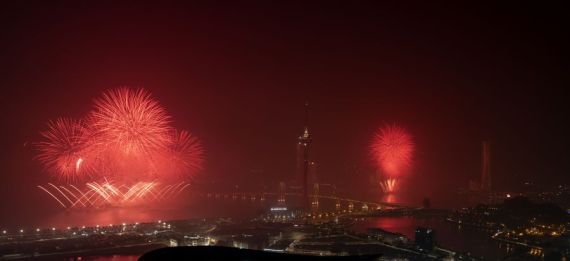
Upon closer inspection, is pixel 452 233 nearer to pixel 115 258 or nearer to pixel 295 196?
pixel 115 258

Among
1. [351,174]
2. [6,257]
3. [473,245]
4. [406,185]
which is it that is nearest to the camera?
[6,257]

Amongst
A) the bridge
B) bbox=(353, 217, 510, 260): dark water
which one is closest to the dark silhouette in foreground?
bbox=(353, 217, 510, 260): dark water

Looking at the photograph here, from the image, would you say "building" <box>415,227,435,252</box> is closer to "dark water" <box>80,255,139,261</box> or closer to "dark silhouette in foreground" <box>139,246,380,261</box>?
"dark water" <box>80,255,139,261</box>

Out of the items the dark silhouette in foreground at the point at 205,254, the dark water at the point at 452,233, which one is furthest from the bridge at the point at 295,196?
the dark silhouette in foreground at the point at 205,254

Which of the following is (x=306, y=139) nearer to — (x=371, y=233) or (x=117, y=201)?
(x=371, y=233)

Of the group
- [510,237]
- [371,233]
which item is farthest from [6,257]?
[510,237]

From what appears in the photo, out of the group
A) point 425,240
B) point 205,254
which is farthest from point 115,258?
point 205,254

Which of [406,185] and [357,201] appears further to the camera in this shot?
[406,185]

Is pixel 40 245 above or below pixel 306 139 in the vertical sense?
below
